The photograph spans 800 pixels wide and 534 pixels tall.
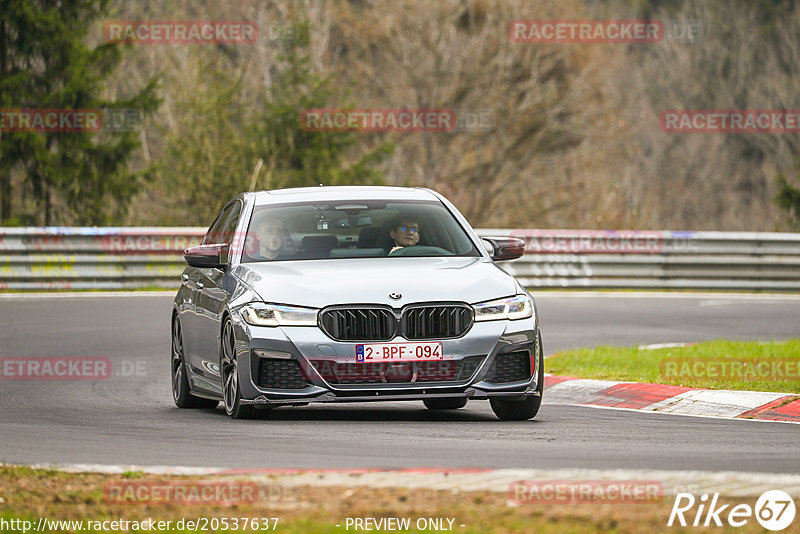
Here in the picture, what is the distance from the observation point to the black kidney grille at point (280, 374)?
10172 millimetres

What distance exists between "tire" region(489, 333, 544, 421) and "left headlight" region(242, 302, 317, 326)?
1624 mm

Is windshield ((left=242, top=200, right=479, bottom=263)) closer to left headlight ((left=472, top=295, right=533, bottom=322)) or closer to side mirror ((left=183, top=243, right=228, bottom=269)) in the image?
side mirror ((left=183, top=243, right=228, bottom=269))

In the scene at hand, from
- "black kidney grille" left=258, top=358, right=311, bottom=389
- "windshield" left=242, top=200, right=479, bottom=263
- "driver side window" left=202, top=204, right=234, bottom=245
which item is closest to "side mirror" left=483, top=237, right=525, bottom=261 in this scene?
"windshield" left=242, top=200, right=479, bottom=263

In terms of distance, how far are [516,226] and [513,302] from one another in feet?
110

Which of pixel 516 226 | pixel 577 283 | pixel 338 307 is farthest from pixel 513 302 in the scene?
pixel 516 226

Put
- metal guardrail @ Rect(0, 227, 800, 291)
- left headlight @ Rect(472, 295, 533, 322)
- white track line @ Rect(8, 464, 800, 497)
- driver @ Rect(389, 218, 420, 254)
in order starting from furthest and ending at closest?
metal guardrail @ Rect(0, 227, 800, 291) < driver @ Rect(389, 218, 420, 254) < left headlight @ Rect(472, 295, 533, 322) < white track line @ Rect(8, 464, 800, 497)

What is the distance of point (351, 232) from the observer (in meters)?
11.5

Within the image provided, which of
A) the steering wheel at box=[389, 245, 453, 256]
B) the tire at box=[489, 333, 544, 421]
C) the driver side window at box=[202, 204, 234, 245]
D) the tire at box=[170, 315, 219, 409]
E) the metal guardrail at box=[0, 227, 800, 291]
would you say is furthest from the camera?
the metal guardrail at box=[0, 227, 800, 291]

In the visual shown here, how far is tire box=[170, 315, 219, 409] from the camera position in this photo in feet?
40.3

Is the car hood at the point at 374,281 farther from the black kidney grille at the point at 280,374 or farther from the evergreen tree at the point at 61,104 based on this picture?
the evergreen tree at the point at 61,104

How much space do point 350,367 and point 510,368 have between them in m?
1.09

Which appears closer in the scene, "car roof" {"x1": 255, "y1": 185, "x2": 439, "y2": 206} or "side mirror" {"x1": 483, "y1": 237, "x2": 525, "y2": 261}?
"side mirror" {"x1": 483, "y1": 237, "x2": 525, "y2": 261}

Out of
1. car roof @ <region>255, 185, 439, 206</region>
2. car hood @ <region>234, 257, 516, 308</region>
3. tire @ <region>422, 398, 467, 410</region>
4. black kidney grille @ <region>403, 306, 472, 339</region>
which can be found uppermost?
car roof @ <region>255, 185, 439, 206</region>

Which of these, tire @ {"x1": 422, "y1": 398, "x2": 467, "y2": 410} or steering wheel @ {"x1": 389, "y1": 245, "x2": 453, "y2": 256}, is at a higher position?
steering wheel @ {"x1": 389, "y1": 245, "x2": 453, "y2": 256}
